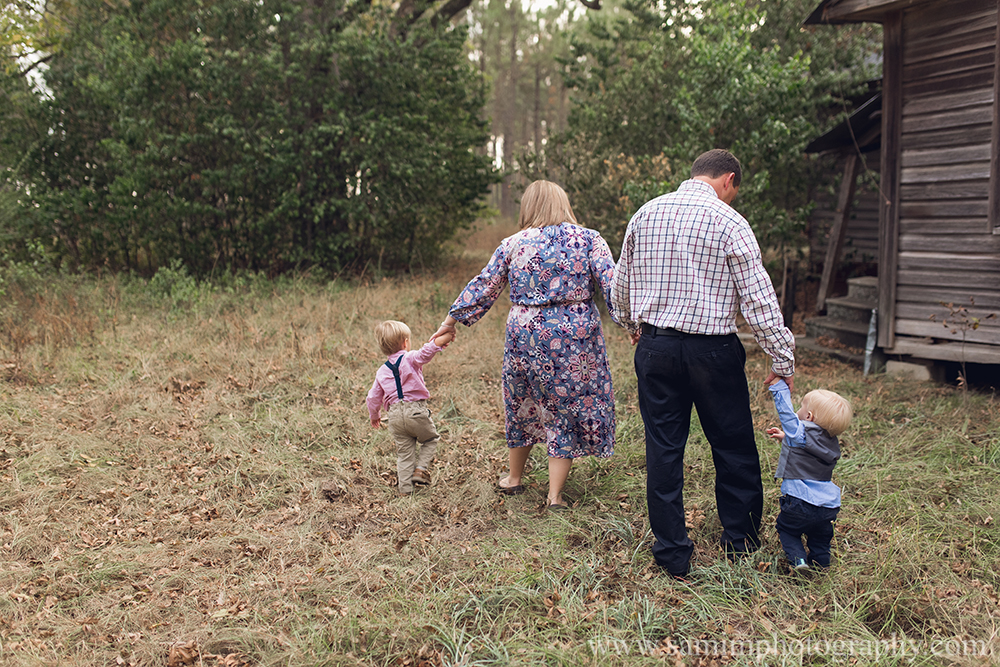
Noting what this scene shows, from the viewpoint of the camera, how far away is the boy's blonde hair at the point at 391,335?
14.7 feet

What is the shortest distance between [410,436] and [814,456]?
2.46 metres

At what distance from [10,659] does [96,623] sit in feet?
1.15

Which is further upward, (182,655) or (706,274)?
(706,274)

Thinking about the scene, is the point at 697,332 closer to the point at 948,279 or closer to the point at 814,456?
the point at 814,456

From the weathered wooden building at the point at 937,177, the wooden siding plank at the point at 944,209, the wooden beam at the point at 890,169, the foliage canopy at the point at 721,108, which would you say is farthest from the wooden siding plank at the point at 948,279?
the foliage canopy at the point at 721,108

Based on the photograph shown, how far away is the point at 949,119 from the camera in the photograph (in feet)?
22.0

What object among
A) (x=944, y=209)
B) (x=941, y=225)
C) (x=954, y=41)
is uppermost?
(x=954, y=41)

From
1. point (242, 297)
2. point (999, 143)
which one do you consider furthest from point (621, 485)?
point (242, 297)

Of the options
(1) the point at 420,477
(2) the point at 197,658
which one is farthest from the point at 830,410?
(2) the point at 197,658

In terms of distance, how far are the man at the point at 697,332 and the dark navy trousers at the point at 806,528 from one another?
0.51 ft

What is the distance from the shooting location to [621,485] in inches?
180

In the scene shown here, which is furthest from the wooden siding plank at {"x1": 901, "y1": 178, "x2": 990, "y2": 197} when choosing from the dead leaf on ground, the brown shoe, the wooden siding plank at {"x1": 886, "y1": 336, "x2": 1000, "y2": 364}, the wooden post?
the dead leaf on ground

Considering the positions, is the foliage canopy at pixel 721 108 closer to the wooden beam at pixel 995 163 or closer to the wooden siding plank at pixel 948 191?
the wooden siding plank at pixel 948 191

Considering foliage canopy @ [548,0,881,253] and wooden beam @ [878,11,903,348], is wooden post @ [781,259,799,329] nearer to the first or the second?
foliage canopy @ [548,0,881,253]
